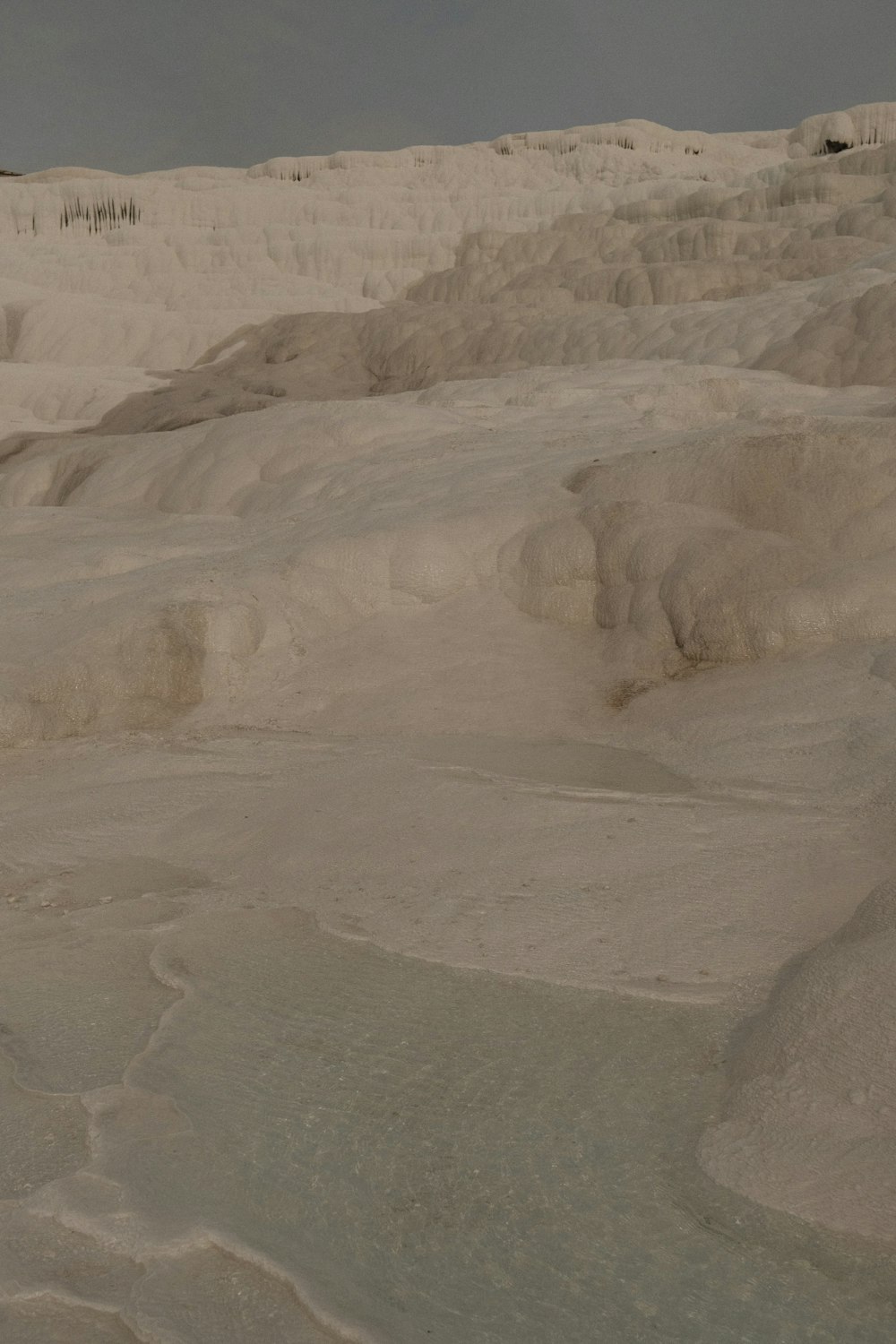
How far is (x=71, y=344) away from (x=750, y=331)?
13403 mm

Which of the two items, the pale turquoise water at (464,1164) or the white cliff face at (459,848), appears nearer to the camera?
the pale turquoise water at (464,1164)

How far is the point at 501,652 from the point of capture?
24.7 feet

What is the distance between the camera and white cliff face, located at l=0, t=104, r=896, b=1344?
2.69 metres

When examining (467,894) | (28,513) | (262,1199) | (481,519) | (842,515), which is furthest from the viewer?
(28,513)

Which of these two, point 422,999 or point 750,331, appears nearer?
point 422,999

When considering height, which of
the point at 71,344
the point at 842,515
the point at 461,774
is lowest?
the point at 461,774

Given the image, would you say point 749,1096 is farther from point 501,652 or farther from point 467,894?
point 501,652

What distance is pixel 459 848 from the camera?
4.93 metres

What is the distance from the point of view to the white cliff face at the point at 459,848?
2.69 meters

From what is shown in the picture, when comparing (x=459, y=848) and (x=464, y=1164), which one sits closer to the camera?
(x=464, y=1164)

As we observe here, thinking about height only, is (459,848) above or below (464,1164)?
above

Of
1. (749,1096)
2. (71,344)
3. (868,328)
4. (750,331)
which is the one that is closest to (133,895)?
(749,1096)

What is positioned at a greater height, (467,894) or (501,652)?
(501,652)

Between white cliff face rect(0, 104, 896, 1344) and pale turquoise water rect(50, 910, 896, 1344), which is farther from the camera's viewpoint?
white cliff face rect(0, 104, 896, 1344)
